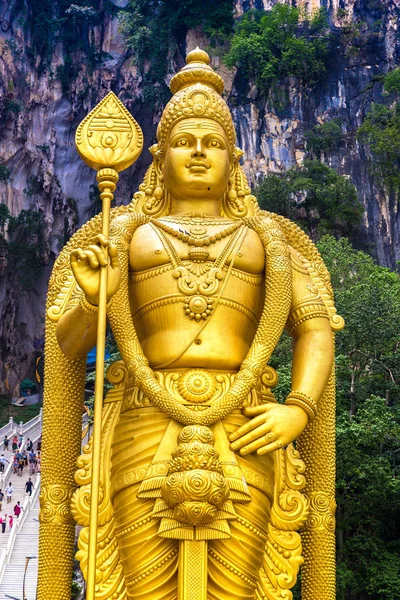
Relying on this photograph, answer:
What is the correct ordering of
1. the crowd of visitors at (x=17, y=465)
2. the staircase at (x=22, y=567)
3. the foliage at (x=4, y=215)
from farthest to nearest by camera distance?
1. the foliage at (x=4, y=215)
2. the crowd of visitors at (x=17, y=465)
3. the staircase at (x=22, y=567)

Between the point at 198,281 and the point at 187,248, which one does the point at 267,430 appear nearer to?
the point at 198,281

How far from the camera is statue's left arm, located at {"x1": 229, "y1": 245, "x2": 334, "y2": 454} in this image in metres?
4.62

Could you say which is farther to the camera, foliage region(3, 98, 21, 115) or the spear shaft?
foliage region(3, 98, 21, 115)

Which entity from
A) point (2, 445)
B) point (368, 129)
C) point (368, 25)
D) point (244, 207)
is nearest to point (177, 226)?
point (244, 207)

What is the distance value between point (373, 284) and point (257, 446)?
1031 centimetres

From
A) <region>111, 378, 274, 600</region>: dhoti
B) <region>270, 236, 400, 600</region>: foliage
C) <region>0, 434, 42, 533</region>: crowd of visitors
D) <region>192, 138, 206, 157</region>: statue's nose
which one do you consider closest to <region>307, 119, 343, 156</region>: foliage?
<region>270, 236, 400, 600</region>: foliage

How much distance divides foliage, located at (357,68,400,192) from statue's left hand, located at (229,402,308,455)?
75.3 feet

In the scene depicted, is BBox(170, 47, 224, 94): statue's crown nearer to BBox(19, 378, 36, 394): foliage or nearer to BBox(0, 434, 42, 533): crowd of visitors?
BBox(0, 434, 42, 533): crowd of visitors

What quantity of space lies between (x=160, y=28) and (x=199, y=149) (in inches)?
1093

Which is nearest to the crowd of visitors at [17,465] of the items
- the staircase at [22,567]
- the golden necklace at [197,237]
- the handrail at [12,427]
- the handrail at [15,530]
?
the handrail at [15,530]

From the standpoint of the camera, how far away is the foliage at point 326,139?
28.4 m

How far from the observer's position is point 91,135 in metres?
4.58

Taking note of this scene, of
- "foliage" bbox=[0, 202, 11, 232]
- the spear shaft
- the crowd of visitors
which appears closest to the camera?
the spear shaft

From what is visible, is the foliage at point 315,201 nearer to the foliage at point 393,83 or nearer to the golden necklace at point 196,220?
the foliage at point 393,83
